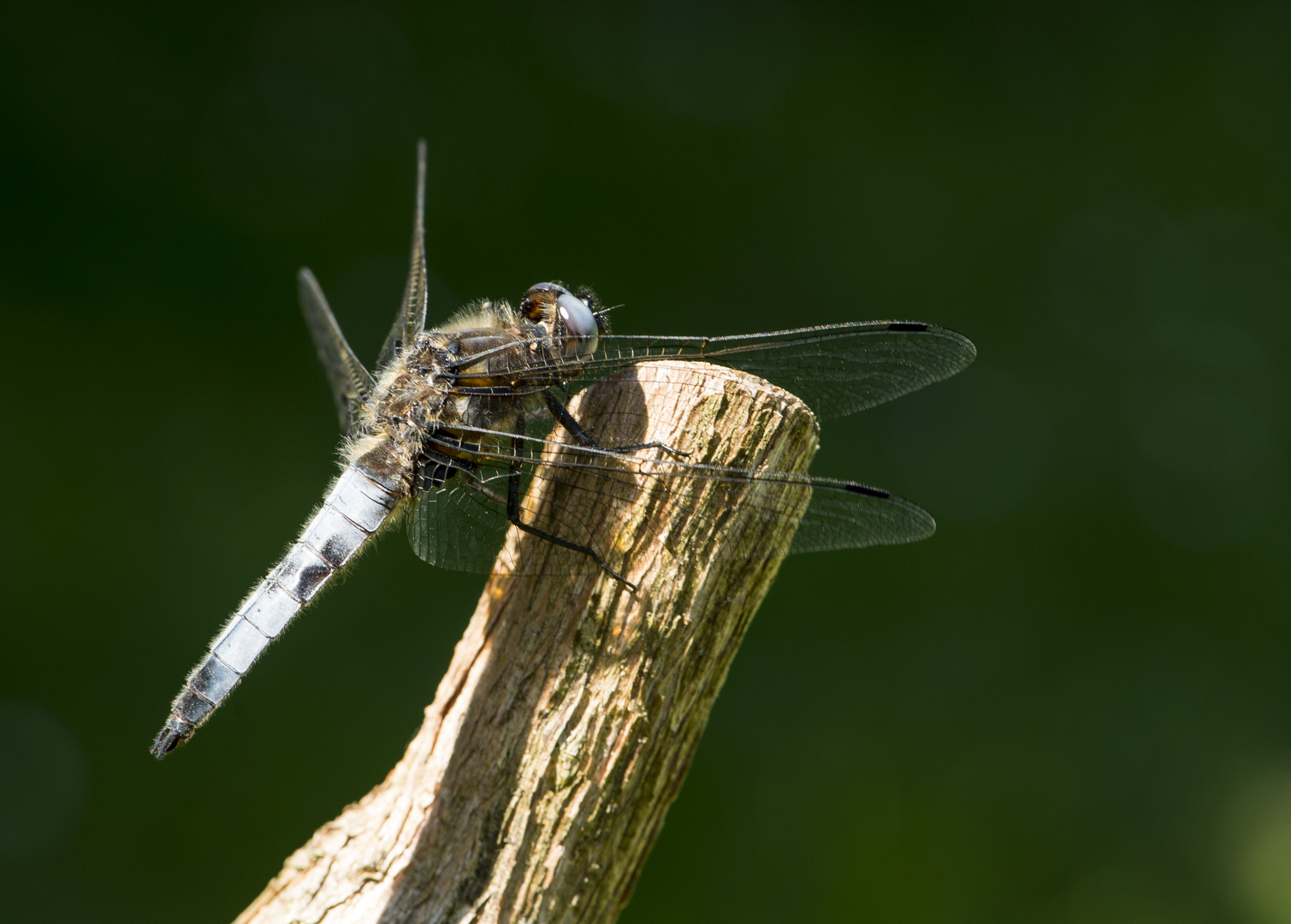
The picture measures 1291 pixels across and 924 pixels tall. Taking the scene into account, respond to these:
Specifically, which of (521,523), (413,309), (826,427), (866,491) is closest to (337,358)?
(413,309)

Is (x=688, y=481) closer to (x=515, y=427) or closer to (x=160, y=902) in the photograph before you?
(x=515, y=427)

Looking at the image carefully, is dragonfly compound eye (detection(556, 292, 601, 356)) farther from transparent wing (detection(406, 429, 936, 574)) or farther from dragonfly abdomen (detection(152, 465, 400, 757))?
dragonfly abdomen (detection(152, 465, 400, 757))

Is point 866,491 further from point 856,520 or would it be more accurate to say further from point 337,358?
point 337,358

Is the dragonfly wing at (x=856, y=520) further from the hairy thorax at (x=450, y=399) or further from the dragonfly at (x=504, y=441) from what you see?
the hairy thorax at (x=450, y=399)

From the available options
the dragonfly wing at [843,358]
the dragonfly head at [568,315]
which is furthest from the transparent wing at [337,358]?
the dragonfly wing at [843,358]

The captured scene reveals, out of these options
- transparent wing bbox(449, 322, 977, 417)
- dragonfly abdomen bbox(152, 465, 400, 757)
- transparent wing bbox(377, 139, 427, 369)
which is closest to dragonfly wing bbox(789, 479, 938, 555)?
transparent wing bbox(449, 322, 977, 417)

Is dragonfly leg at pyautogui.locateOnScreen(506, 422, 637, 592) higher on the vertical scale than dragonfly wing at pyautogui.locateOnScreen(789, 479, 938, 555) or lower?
lower

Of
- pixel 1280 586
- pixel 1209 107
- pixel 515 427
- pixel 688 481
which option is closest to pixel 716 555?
pixel 688 481
